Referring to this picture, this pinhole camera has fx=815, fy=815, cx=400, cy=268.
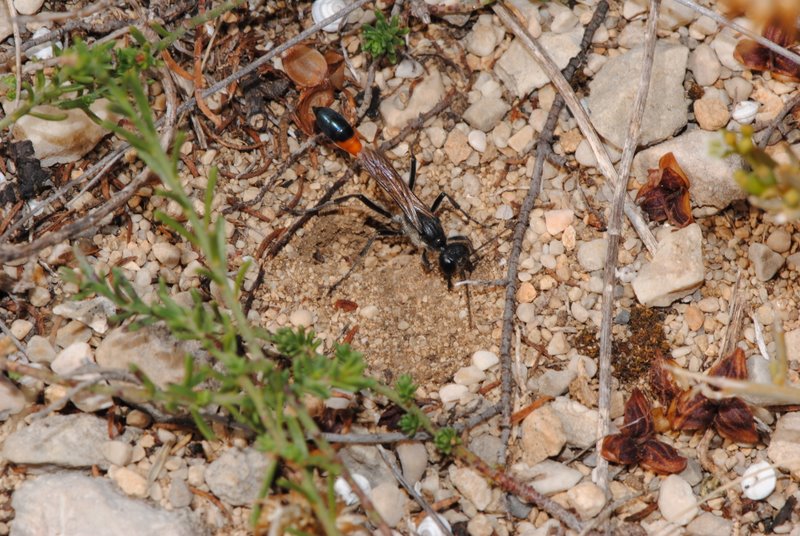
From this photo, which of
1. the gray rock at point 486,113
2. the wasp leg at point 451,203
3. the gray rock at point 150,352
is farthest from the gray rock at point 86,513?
the gray rock at point 486,113

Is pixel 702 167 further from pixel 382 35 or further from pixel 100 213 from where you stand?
pixel 100 213

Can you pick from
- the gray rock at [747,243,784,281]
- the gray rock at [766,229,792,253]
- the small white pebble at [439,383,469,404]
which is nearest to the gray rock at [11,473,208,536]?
the small white pebble at [439,383,469,404]

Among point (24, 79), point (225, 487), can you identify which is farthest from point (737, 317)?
point (24, 79)

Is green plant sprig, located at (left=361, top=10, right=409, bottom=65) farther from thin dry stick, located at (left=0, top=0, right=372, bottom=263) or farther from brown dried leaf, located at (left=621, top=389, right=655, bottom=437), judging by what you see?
brown dried leaf, located at (left=621, top=389, right=655, bottom=437)

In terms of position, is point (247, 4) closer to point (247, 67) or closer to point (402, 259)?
point (247, 67)

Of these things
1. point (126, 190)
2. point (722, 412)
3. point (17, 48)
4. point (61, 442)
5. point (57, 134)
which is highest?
point (17, 48)

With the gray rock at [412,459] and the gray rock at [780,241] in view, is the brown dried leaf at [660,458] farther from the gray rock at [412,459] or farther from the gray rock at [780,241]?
the gray rock at [780,241]

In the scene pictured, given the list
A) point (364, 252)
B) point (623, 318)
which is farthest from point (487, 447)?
point (364, 252)
